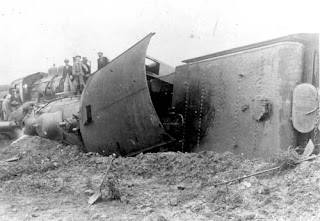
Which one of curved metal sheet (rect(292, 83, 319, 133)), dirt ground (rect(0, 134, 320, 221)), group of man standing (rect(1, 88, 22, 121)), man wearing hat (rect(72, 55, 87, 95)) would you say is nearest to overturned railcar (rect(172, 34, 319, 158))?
curved metal sheet (rect(292, 83, 319, 133))

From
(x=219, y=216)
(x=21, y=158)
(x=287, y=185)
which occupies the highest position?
(x=287, y=185)

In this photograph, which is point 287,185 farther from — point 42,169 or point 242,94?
point 42,169

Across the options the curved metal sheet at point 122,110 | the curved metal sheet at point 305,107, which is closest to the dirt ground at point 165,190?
the curved metal sheet at point 122,110

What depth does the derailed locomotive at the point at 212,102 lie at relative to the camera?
4.52 meters

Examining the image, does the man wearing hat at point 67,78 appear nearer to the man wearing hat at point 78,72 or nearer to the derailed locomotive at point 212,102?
the man wearing hat at point 78,72

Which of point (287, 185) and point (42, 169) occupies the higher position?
point (287, 185)

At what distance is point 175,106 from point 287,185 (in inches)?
121

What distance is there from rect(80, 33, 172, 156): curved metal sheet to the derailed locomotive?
0.6 inches

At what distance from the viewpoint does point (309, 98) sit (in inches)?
171

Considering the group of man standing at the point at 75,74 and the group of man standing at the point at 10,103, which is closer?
the group of man standing at the point at 75,74

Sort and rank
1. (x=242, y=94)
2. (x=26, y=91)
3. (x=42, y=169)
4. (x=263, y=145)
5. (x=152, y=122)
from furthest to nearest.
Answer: (x=26, y=91), (x=42, y=169), (x=152, y=122), (x=242, y=94), (x=263, y=145)

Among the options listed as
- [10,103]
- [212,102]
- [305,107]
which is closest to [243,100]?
[212,102]

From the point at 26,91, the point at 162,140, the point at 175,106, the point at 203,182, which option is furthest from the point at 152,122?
the point at 26,91

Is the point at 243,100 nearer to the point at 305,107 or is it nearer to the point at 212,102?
the point at 212,102
